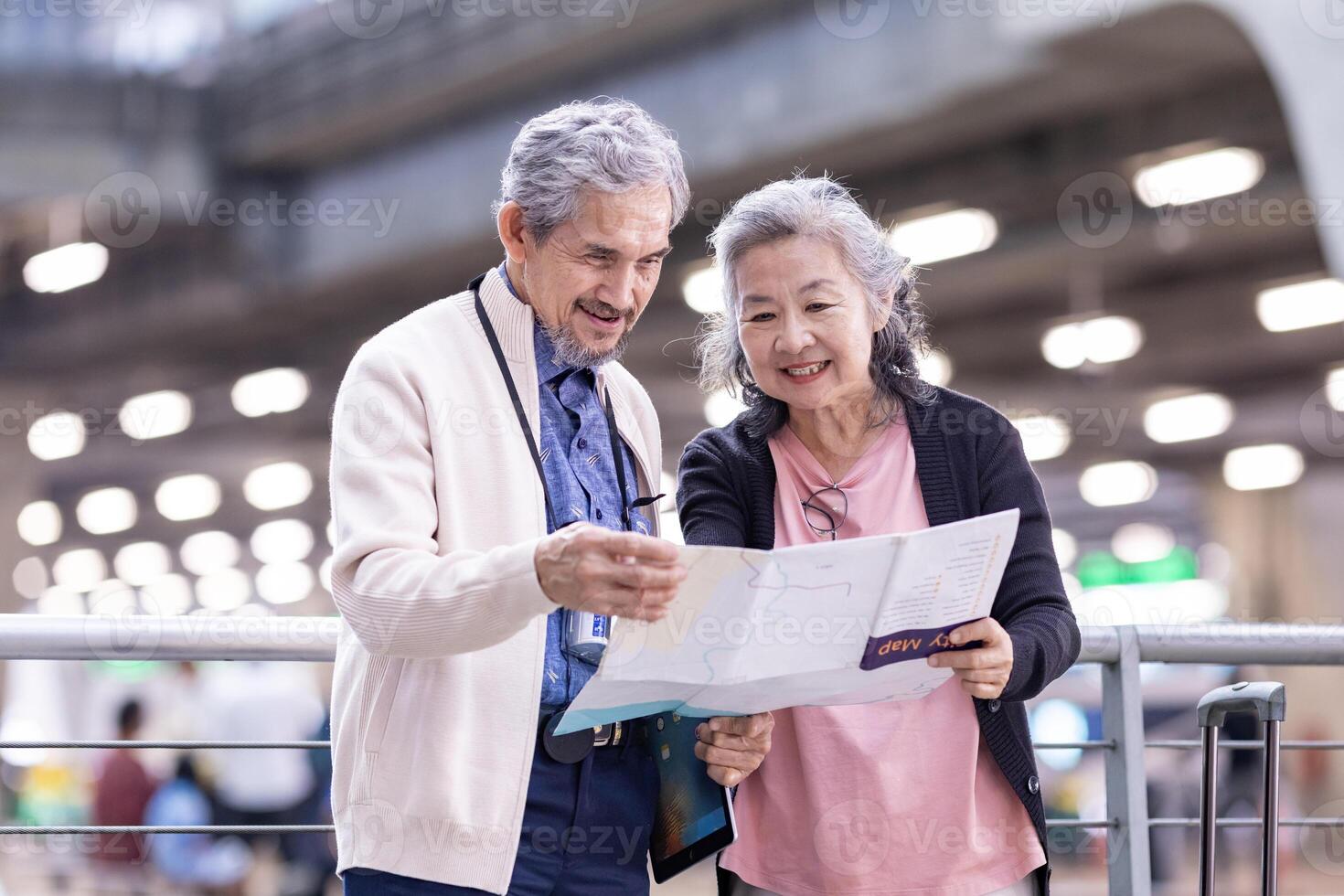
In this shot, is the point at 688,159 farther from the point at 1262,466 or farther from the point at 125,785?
the point at 1262,466

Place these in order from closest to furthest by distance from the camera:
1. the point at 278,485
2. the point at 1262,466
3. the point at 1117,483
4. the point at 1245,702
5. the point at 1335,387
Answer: the point at 1245,702 < the point at 1335,387 < the point at 1262,466 < the point at 1117,483 < the point at 278,485

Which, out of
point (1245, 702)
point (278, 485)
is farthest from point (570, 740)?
point (278, 485)

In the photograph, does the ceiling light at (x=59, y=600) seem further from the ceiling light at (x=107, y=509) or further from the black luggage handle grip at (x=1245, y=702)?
the black luggage handle grip at (x=1245, y=702)

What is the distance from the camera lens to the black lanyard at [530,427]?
1865 mm

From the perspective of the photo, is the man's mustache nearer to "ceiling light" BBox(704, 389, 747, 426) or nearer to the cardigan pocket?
the cardigan pocket

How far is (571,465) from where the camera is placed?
6.39 ft

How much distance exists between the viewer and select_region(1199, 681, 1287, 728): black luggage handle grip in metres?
2.37

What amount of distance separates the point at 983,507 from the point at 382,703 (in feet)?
2.84

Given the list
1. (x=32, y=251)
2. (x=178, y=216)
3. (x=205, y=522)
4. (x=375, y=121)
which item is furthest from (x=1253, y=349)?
(x=205, y=522)

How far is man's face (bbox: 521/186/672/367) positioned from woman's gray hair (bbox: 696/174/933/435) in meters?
0.16

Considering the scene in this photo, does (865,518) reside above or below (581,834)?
above

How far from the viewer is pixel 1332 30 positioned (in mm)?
5352

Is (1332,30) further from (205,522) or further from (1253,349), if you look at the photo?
(205,522)

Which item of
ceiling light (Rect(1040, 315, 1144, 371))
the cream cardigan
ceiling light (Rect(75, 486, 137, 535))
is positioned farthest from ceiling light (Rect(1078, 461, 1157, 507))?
the cream cardigan
